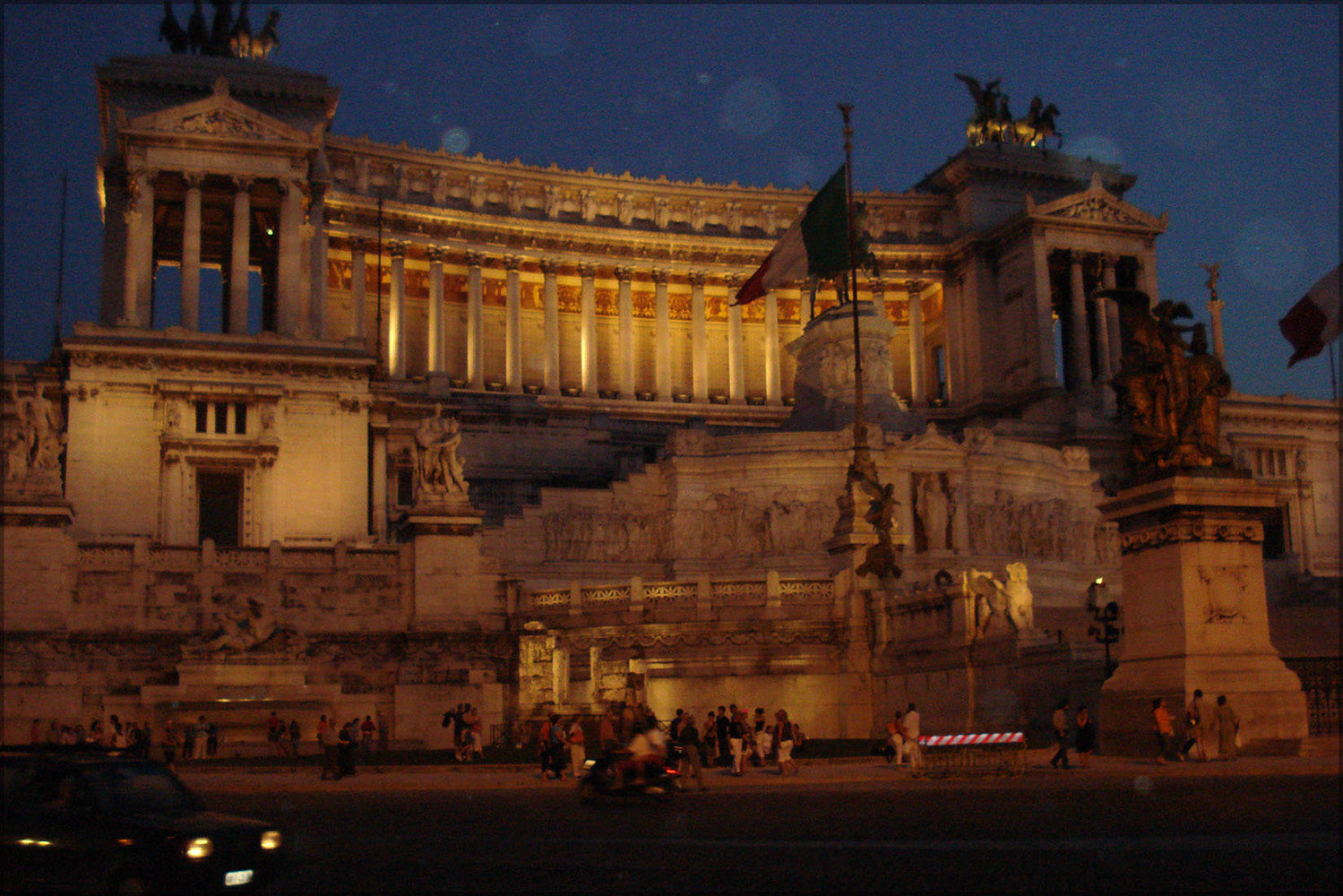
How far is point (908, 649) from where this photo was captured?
36156mm

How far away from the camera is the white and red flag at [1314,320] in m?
22.4

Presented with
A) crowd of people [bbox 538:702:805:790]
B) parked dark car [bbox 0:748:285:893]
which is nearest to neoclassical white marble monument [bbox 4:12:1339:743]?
crowd of people [bbox 538:702:805:790]

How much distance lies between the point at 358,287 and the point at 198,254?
11458mm

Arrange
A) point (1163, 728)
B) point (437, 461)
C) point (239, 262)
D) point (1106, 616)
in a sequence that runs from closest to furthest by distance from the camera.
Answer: point (1163, 728) → point (1106, 616) → point (437, 461) → point (239, 262)

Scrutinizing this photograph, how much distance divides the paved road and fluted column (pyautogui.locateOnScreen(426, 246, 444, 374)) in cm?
5859

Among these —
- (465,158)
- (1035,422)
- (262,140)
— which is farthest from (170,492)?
(1035,422)

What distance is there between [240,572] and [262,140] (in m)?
37.1

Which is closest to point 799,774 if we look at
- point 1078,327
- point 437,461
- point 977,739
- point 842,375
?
point 977,739

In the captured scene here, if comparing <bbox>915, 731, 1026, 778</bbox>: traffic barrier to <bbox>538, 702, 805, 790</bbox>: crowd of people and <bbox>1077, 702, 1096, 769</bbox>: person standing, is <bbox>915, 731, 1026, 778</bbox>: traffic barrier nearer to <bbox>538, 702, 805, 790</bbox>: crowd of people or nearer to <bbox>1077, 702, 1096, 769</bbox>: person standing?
<bbox>1077, 702, 1096, 769</bbox>: person standing

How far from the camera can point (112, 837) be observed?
45.5ft

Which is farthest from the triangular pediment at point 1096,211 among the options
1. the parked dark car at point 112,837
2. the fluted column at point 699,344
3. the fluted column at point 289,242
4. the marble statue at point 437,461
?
the parked dark car at point 112,837

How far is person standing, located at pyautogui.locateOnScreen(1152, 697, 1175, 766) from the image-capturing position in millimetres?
21875

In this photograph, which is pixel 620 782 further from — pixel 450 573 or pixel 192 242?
pixel 192 242

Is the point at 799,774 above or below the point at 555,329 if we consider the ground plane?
below
